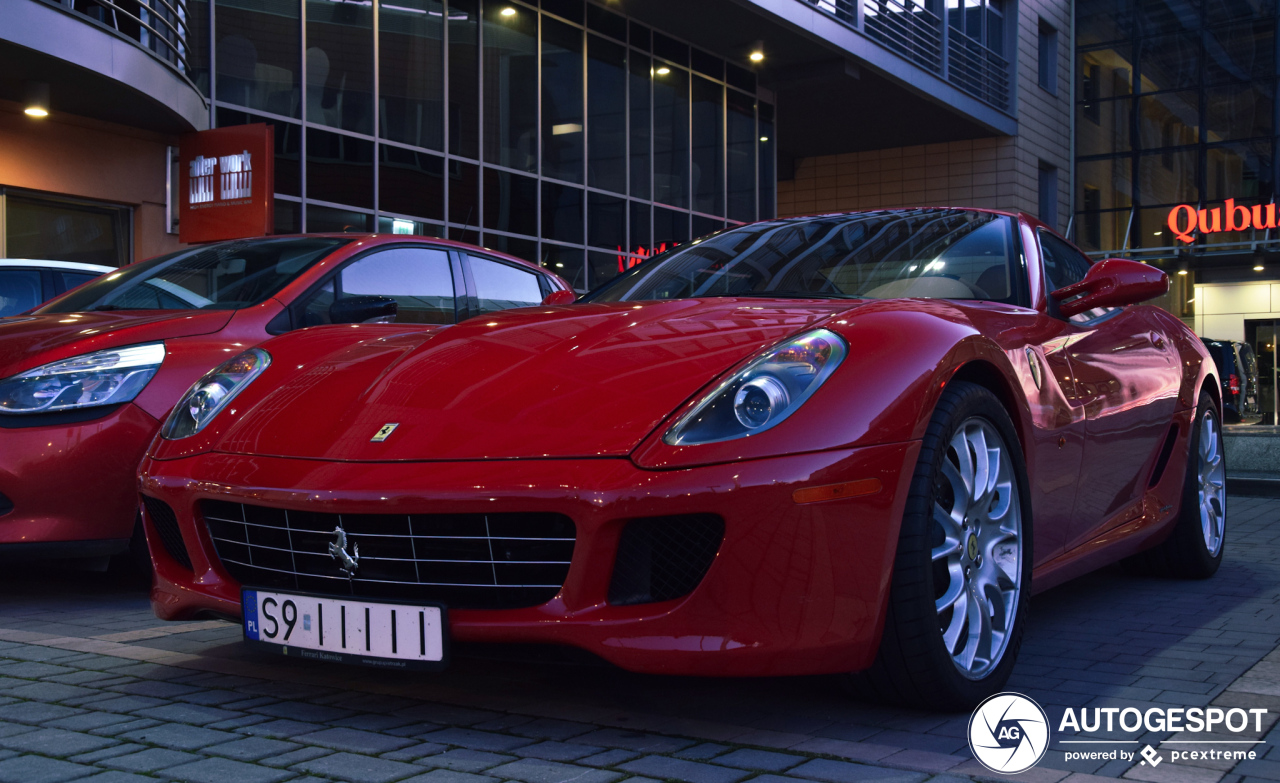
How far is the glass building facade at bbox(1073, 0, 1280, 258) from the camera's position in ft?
87.4

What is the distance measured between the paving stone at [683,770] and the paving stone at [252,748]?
2.32 feet

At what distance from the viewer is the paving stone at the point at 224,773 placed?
2.28 m

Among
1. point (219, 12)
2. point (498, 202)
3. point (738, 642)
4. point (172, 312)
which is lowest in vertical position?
point (738, 642)

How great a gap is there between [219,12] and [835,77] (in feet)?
38.4

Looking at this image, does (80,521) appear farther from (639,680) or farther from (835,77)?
(835,77)

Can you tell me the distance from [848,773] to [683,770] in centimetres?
32

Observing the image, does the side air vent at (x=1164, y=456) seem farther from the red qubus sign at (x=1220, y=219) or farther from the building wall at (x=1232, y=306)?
the building wall at (x=1232, y=306)

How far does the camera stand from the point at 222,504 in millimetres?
2850

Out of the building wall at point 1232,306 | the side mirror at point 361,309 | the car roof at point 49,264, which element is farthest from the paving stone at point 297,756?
the building wall at point 1232,306

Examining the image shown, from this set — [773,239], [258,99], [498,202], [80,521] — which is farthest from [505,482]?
[498,202]

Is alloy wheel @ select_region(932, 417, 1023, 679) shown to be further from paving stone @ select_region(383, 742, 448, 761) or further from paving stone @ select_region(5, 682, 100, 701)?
paving stone @ select_region(5, 682, 100, 701)

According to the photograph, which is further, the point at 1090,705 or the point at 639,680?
the point at 639,680

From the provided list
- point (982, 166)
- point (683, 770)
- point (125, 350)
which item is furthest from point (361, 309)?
point (982, 166)

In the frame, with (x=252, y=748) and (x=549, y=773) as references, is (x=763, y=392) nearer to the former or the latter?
(x=549, y=773)
